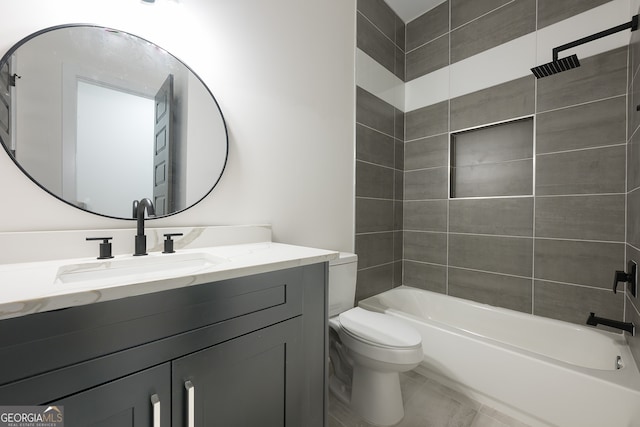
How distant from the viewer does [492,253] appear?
201 centimetres

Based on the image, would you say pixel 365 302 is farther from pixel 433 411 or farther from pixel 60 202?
pixel 60 202

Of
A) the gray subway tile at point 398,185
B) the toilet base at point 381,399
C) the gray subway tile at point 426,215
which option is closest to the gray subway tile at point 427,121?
the gray subway tile at point 398,185

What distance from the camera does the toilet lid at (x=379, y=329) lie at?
1.31 meters

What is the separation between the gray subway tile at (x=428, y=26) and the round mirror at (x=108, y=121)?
2121 mm

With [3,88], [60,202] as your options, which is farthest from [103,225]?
[3,88]

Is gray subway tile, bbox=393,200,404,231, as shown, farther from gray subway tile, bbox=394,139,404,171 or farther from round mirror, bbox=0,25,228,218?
round mirror, bbox=0,25,228,218

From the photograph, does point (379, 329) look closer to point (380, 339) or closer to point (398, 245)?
point (380, 339)

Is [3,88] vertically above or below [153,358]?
above

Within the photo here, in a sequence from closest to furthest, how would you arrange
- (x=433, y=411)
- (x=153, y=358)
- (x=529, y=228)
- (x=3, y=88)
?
(x=153, y=358)
(x=3, y=88)
(x=433, y=411)
(x=529, y=228)

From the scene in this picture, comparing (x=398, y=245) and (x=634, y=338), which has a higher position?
(x=398, y=245)

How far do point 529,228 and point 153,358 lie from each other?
226cm

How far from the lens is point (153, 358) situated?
0.63 m

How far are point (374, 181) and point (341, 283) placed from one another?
0.98 metres

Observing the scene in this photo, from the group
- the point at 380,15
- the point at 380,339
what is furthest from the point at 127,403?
the point at 380,15
